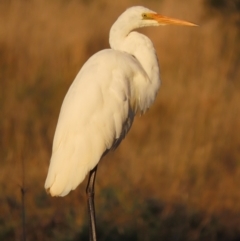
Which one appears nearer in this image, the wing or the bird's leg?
the wing

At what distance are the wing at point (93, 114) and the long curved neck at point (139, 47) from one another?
0.21 ft

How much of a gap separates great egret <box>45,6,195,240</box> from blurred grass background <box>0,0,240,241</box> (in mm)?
1296

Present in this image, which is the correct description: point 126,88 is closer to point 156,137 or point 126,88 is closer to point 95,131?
point 95,131

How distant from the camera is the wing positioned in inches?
165

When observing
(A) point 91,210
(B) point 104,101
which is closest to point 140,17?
(B) point 104,101

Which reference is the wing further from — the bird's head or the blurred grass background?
the blurred grass background

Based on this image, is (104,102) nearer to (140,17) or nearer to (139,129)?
(140,17)

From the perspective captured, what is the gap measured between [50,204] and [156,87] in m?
1.80

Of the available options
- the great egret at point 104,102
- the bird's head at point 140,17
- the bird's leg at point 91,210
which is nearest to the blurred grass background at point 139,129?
the bird's leg at point 91,210

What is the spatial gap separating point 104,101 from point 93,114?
0.08m

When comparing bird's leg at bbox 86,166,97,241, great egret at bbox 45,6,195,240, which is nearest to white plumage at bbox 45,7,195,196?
great egret at bbox 45,6,195,240

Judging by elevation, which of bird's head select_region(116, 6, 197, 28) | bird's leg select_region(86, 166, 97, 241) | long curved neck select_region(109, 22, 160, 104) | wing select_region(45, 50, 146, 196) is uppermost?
bird's head select_region(116, 6, 197, 28)

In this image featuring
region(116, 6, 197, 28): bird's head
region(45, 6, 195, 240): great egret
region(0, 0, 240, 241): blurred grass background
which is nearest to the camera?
region(45, 6, 195, 240): great egret

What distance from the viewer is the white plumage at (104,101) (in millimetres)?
4188
